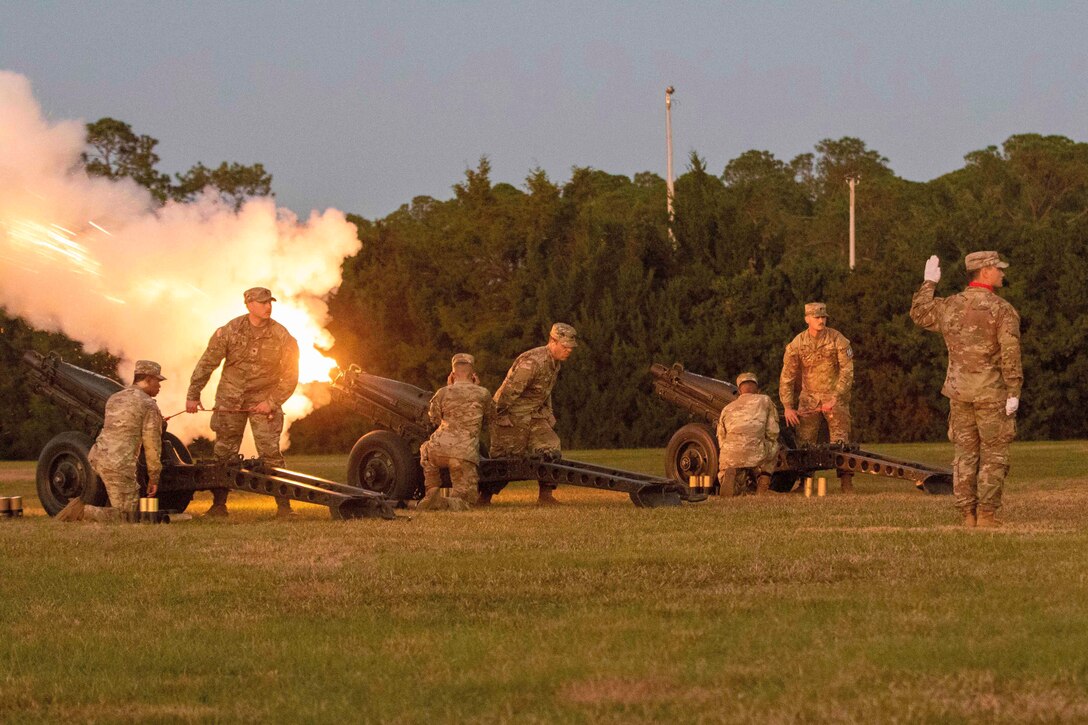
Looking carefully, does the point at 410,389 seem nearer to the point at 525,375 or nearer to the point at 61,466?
the point at 525,375

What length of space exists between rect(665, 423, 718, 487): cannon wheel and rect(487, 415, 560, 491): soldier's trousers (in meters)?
2.40

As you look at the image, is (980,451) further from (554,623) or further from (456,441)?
(554,623)

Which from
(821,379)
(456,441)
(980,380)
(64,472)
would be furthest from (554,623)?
(821,379)

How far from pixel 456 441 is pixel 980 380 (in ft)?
20.6

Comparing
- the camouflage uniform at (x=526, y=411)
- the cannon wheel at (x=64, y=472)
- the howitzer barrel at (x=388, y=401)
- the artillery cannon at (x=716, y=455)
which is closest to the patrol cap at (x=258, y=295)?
the cannon wheel at (x=64, y=472)

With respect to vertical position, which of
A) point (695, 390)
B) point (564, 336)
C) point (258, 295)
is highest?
point (258, 295)

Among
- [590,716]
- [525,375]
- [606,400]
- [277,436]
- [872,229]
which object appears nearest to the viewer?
[590,716]

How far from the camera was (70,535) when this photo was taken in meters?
14.9

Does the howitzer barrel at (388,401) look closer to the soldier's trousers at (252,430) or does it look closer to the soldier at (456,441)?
the soldier at (456,441)

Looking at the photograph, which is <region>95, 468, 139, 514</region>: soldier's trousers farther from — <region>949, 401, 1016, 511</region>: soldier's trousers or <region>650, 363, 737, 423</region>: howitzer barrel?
<region>650, 363, 737, 423</region>: howitzer barrel

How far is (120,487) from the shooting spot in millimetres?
17125

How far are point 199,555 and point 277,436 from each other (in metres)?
5.29

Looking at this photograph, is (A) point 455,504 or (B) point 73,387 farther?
(B) point 73,387

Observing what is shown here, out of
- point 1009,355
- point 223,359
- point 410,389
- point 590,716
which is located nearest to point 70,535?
point 223,359
